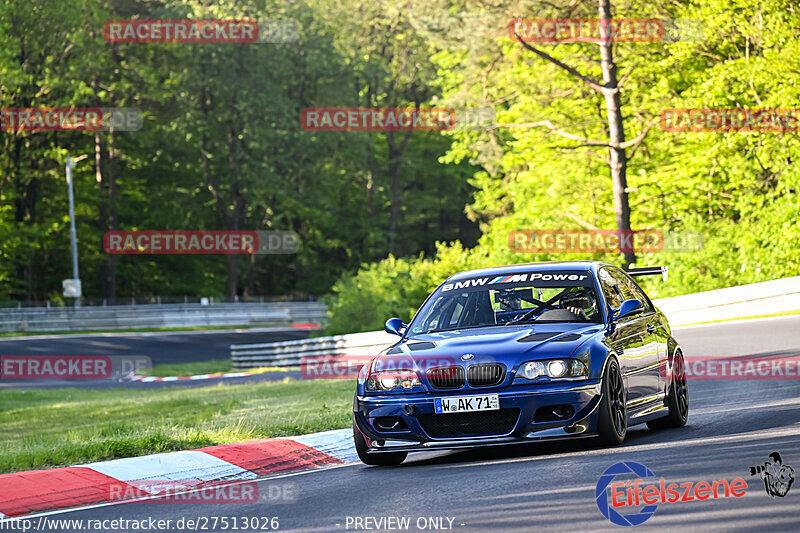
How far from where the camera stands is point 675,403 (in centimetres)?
1095

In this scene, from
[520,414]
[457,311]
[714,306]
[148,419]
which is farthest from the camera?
[714,306]

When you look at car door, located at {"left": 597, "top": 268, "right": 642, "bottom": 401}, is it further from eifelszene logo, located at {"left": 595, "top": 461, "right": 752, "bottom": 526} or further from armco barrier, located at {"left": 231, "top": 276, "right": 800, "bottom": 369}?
armco barrier, located at {"left": 231, "top": 276, "right": 800, "bottom": 369}

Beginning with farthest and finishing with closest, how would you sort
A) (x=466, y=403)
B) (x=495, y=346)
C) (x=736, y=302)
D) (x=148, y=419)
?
1. (x=736, y=302)
2. (x=148, y=419)
3. (x=495, y=346)
4. (x=466, y=403)

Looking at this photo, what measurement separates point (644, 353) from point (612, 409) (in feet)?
4.56

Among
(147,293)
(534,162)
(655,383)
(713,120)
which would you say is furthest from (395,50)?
(655,383)

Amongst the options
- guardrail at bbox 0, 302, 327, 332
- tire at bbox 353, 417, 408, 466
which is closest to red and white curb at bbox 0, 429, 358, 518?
tire at bbox 353, 417, 408, 466

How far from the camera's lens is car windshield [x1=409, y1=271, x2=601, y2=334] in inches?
418

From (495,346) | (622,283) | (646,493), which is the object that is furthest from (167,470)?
(622,283)

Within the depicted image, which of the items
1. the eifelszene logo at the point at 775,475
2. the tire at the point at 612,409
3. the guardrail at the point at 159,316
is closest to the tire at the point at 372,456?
the tire at the point at 612,409

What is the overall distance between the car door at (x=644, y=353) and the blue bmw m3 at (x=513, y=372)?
2cm

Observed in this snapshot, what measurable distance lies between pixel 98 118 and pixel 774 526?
58.2 m

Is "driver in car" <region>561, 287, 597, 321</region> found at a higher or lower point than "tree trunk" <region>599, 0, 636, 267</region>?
lower

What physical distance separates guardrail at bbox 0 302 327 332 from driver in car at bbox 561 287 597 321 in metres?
41.4

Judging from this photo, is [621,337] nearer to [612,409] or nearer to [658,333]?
[612,409]
